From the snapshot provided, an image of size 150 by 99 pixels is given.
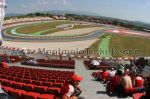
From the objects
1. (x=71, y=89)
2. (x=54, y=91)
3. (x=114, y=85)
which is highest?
(x=71, y=89)

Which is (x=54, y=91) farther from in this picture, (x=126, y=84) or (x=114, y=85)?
(x=114, y=85)

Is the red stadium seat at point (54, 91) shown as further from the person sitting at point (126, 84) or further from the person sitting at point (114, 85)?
the person sitting at point (114, 85)

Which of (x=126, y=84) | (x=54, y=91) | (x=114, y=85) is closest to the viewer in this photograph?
(x=54, y=91)

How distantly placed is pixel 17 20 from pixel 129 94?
131400 mm

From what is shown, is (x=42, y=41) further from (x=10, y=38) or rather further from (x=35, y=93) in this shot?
(x=35, y=93)

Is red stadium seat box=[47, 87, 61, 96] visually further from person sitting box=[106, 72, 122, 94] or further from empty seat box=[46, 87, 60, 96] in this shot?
person sitting box=[106, 72, 122, 94]

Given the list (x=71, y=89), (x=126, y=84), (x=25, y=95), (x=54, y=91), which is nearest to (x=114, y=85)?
(x=126, y=84)

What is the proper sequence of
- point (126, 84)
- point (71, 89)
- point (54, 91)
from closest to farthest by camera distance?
point (71, 89) → point (54, 91) → point (126, 84)

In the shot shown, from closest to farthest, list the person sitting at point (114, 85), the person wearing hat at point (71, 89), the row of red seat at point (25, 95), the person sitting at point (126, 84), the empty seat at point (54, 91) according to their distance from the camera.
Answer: the row of red seat at point (25, 95), the person wearing hat at point (71, 89), the empty seat at point (54, 91), the person sitting at point (126, 84), the person sitting at point (114, 85)

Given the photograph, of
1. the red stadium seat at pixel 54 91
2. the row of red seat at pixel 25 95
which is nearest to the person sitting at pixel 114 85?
the red stadium seat at pixel 54 91

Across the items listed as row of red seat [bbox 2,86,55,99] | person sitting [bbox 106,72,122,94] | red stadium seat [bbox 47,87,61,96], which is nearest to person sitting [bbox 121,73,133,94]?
person sitting [bbox 106,72,122,94]

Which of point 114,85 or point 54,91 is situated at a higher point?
point 54,91

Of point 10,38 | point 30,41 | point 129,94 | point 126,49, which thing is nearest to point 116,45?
point 126,49

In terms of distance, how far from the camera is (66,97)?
11.5 m
